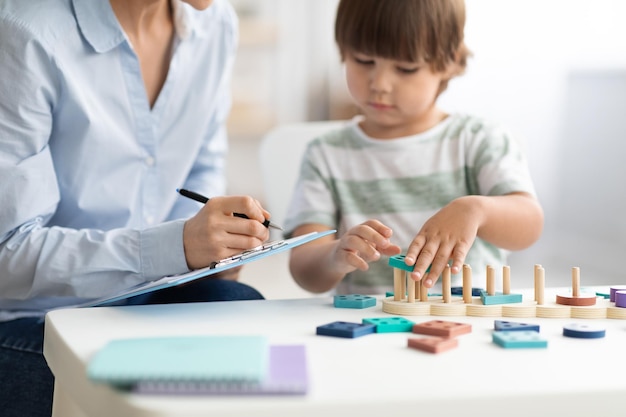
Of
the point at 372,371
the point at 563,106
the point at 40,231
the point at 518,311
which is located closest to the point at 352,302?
the point at 518,311

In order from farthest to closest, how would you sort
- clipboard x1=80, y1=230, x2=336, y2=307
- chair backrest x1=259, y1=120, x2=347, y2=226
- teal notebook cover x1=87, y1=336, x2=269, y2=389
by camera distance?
1. chair backrest x1=259, y1=120, x2=347, y2=226
2. clipboard x1=80, y1=230, x2=336, y2=307
3. teal notebook cover x1=87, y1=336, x2=269, y2=389

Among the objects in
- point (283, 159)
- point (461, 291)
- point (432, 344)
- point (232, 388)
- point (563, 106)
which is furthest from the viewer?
point (563, 106)

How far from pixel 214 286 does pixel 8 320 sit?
0.27m

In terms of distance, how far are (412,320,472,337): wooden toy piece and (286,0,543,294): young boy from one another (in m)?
0.43

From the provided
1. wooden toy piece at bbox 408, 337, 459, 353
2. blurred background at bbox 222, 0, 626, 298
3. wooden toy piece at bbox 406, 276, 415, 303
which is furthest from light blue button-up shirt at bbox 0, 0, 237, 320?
blurred background at bbox 222, 0, 626, 298

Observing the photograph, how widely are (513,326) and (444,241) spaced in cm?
22

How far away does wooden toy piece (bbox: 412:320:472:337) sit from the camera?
0.69m

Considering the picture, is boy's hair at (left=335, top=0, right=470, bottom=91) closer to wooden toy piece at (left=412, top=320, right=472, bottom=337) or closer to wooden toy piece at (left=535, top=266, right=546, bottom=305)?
wooden toy piece at (left=535, top=266, right=546, bottom=305)

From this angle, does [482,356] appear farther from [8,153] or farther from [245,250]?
[8,153]

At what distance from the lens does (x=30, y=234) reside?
3.29 feet

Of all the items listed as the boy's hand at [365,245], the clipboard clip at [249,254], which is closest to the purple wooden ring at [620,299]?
the boy's hand at [365,245]

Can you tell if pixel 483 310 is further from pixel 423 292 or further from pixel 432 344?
pixel 432 344

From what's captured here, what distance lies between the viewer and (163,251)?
940 millimetres

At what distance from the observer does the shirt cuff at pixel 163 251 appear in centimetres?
93
